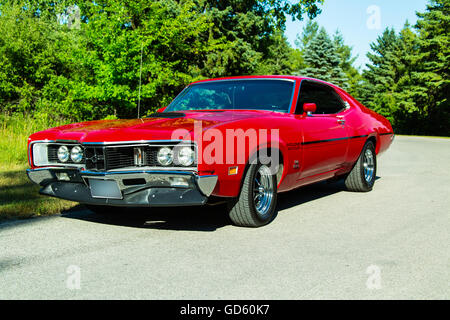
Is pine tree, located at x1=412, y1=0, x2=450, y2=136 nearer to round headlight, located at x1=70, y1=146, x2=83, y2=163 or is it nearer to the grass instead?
the grass

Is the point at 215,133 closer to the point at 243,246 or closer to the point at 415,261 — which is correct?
the point at 243,246

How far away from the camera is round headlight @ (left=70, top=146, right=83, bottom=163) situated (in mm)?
4691

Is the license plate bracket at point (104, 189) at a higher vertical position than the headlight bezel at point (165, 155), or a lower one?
lower

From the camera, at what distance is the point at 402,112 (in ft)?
166

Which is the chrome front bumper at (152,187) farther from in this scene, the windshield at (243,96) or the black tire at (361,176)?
the black tire at (361,176)

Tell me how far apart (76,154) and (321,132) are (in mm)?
2782

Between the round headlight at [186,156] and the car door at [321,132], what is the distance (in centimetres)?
161

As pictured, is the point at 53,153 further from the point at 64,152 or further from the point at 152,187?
the point at 152,187

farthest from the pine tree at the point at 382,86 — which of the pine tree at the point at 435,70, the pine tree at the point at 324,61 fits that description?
the pine tree at the point at 324,61

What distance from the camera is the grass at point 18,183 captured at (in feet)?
18.3

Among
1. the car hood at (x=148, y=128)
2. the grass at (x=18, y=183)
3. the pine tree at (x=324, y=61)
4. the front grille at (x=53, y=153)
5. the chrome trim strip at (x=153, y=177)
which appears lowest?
the grass at (x=18, y=183)

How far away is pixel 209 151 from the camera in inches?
163

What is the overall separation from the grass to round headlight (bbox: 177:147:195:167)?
224 cm
